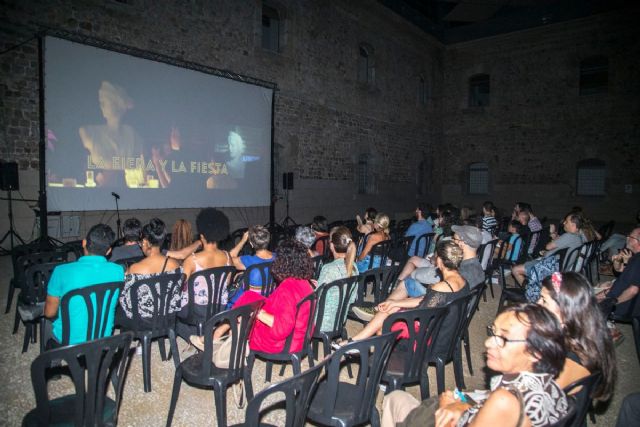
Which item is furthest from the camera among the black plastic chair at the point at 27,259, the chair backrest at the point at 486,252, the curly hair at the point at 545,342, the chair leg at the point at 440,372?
the chair backrest at the point at 486,252

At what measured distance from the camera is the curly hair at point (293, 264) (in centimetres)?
239

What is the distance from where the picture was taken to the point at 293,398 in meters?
1.46

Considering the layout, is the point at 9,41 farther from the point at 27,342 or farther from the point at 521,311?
the point at 521,311

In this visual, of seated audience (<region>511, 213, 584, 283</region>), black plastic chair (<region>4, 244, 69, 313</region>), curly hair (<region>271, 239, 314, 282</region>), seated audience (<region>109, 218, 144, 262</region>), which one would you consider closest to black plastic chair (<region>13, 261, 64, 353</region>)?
black plastic chair (<region>4, 244, 69, 313</region>)

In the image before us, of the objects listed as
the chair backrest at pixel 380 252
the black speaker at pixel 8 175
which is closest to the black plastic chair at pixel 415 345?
the chair backrest at pixel 380 252

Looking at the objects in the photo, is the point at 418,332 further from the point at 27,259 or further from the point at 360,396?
the point at 27,259

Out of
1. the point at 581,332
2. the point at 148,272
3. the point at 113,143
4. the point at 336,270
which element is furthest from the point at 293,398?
the point at 113,143

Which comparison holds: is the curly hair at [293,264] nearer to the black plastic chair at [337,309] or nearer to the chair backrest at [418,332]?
the black plastic chair at [337,309]

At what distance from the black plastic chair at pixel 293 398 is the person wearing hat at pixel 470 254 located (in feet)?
6.39

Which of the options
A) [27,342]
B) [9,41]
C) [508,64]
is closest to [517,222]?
[27,342]

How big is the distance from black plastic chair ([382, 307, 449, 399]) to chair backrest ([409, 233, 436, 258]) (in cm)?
303

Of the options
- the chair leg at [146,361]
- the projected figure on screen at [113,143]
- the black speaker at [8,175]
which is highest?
the projected figure on screen at [113,143]

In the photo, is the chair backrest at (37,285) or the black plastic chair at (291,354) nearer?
the black plastic chair at (291,354)

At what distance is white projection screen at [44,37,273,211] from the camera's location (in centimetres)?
667
